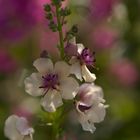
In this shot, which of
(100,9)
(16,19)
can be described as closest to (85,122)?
(16,19)

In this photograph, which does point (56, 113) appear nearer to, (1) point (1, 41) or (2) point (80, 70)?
(2) point (80, 70)

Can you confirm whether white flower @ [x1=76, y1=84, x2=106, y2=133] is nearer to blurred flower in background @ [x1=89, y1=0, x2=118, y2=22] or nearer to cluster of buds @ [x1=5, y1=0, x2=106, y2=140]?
cluster of buds @ [x1=5, y1=0, x2=106, y2=140]

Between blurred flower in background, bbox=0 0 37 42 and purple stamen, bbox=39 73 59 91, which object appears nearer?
purple stamen, bbox=39 73 59 91

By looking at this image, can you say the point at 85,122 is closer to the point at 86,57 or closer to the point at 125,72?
the point at 86,57

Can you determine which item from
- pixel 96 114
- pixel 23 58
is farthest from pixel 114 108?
pixel 96 114

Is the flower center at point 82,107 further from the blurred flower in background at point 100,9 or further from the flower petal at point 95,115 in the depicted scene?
the blurred flower in background at point 100,9

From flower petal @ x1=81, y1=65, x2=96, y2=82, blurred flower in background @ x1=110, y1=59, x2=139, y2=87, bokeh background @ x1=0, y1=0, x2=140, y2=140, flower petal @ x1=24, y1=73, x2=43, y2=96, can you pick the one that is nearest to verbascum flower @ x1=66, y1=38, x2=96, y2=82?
flower petal @ x1=81, y1=65, x2=96, y2=82
